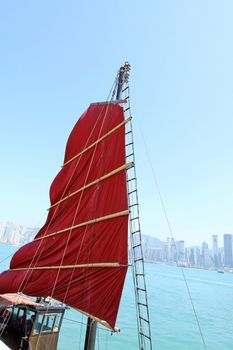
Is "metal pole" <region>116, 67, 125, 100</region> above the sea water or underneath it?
above

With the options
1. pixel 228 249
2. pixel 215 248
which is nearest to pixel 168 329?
pixel 228 249

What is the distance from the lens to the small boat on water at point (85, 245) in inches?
218

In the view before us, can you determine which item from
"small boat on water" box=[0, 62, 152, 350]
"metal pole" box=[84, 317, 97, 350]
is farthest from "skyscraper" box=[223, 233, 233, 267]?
"metal pole" box=[84, 317, 97, 350]

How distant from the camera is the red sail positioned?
18.0ft

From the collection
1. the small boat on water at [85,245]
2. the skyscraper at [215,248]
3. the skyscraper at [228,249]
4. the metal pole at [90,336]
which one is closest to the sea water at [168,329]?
the small boat on water at [85,245]

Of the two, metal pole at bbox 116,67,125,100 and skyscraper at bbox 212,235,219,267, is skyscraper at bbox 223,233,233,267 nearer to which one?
skyscraper at bbox 212,235,219,267

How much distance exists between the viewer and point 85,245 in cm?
601

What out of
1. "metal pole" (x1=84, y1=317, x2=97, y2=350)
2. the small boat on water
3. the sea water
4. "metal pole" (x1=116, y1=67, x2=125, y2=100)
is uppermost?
"metal pole" (x1=116, y1=67, x2=125, y2=100)

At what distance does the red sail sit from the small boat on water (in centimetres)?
2

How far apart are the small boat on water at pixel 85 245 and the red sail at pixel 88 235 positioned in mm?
19

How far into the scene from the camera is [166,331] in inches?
835

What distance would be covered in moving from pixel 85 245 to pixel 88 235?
237 millimetres

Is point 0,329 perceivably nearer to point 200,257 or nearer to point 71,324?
point 71,324

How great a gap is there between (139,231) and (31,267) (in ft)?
10.1
